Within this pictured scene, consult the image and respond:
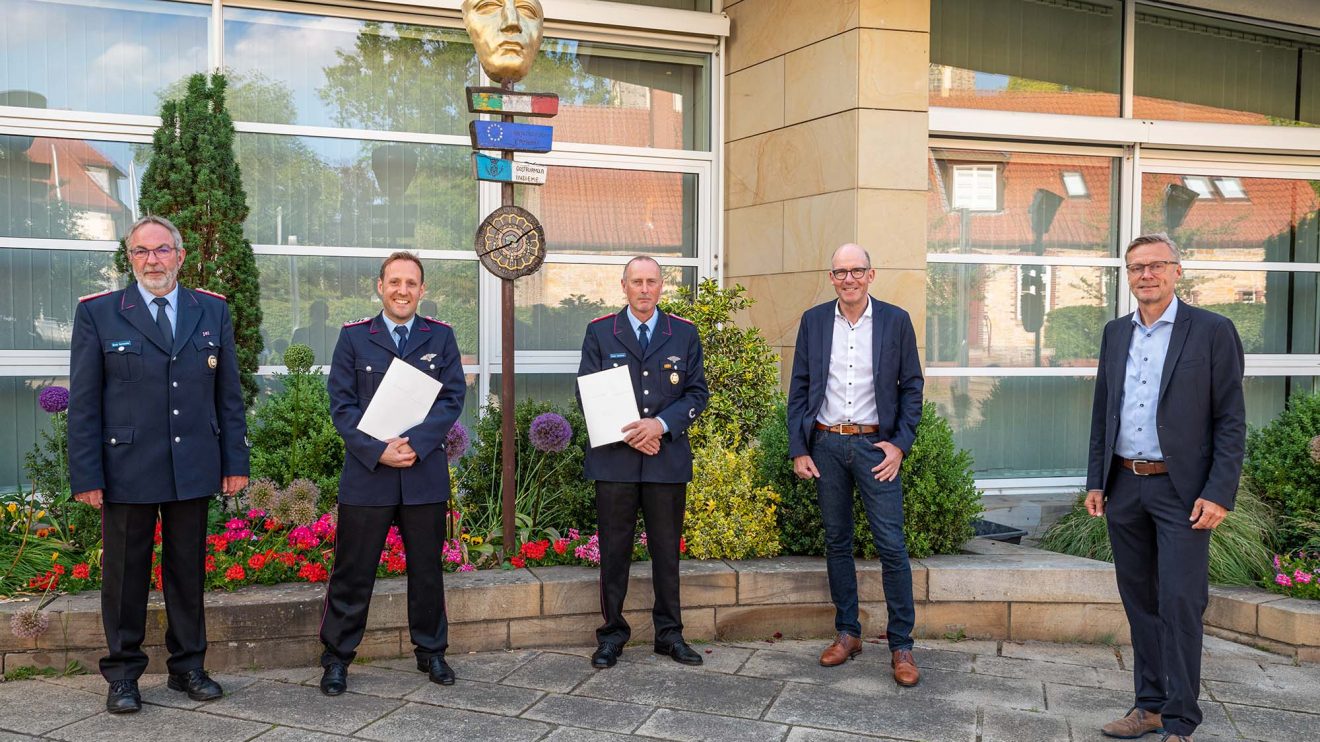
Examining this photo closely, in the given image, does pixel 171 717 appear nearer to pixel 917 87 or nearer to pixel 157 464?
pixel 157 464

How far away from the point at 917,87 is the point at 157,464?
16.8ft

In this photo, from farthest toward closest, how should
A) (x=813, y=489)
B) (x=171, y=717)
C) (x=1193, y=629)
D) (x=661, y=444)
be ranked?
1. (x=813, y=489)
2. (x=661, y=444)
3. (x=171, y=717)
4. (x=1193, y=629)

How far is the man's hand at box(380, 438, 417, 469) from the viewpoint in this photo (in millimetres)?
4289

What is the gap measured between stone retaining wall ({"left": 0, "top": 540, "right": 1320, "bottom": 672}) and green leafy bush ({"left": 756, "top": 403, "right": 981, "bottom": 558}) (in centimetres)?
12

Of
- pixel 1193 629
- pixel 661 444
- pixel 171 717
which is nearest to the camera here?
pixel 1193 629

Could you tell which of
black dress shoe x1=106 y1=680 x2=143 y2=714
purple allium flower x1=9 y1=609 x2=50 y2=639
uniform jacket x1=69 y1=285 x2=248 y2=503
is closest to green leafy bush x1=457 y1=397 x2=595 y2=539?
uniform jacket x1=69 y1=285 x2=248 y2=503

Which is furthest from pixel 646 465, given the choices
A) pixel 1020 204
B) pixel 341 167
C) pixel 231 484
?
pixel 1020 204

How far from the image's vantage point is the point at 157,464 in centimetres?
407

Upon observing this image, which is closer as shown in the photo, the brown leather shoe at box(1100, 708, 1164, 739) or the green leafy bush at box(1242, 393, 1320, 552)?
the brown leather shoe at box(1100, 708, 1164, 739)

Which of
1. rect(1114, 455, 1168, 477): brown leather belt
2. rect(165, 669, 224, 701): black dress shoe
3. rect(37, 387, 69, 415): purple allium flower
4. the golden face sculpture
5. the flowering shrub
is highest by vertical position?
the golden face sculpture

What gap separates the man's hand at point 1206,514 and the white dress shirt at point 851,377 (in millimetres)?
1380

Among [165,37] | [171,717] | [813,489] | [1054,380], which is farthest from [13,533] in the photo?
[1054,380]

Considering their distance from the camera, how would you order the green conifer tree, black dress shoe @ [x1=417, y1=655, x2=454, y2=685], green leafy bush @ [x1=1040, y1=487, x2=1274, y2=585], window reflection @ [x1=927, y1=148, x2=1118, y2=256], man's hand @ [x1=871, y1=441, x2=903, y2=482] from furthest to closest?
window reflection @ [x1=927, y1=148, x2=1118, y2=256], the green conifer tree, green leafy bush @ [x1=1040, y1=487, x2=1274, y2=585], man's hand @ [x1=871, y1=441, x2=903, y2=482], black dress shoe @ [x1=417, y1=655, x2=454, y2=685]

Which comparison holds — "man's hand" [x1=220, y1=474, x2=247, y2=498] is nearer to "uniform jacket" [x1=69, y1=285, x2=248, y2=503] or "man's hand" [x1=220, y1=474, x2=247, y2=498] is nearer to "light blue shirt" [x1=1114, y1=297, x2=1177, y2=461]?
"uniform jacket" [x1=69, y1=285, x2=248, y2=503]
